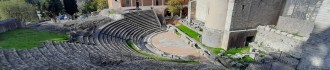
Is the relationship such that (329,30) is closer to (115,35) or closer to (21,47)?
(21,47)

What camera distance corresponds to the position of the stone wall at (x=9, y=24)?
18241 millimetres

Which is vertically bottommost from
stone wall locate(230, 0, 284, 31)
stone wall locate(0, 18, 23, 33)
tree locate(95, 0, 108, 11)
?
stone wall locate(0, 18, 23, 33)

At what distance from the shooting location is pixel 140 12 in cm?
3100

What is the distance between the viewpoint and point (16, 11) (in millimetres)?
31375

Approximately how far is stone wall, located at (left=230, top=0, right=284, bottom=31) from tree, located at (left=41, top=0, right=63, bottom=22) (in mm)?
27046

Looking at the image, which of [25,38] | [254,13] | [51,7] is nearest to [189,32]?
[254,13]

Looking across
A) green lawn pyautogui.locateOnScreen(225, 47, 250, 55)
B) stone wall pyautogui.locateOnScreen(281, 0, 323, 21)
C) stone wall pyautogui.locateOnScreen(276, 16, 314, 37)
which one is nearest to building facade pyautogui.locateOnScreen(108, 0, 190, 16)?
green lawn pyautogui.locateOnScreen(225, 47, 250, 55)

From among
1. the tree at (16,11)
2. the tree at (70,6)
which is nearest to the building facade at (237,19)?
the tree at (70,6)

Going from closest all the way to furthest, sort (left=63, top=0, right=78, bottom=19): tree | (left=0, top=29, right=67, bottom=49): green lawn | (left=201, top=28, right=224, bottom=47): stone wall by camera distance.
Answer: (left=0, top=29, right=67, bottom=49): green lawn
(left=201, top=28, right=224, bottom=47): stone wall
(left=63, top=0, right=78, bottom=19): tree

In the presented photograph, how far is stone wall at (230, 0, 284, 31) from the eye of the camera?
18875mm

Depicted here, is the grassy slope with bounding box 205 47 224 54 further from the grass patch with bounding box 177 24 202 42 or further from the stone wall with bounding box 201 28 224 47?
the grass patch with bounding box 177 24 202 42

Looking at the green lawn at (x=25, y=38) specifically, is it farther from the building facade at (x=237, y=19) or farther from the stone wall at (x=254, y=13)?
the stone wall at (x=254, y=13)

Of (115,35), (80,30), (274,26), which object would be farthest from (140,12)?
(274,26)

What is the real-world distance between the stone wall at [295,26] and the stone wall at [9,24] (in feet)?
76.4
